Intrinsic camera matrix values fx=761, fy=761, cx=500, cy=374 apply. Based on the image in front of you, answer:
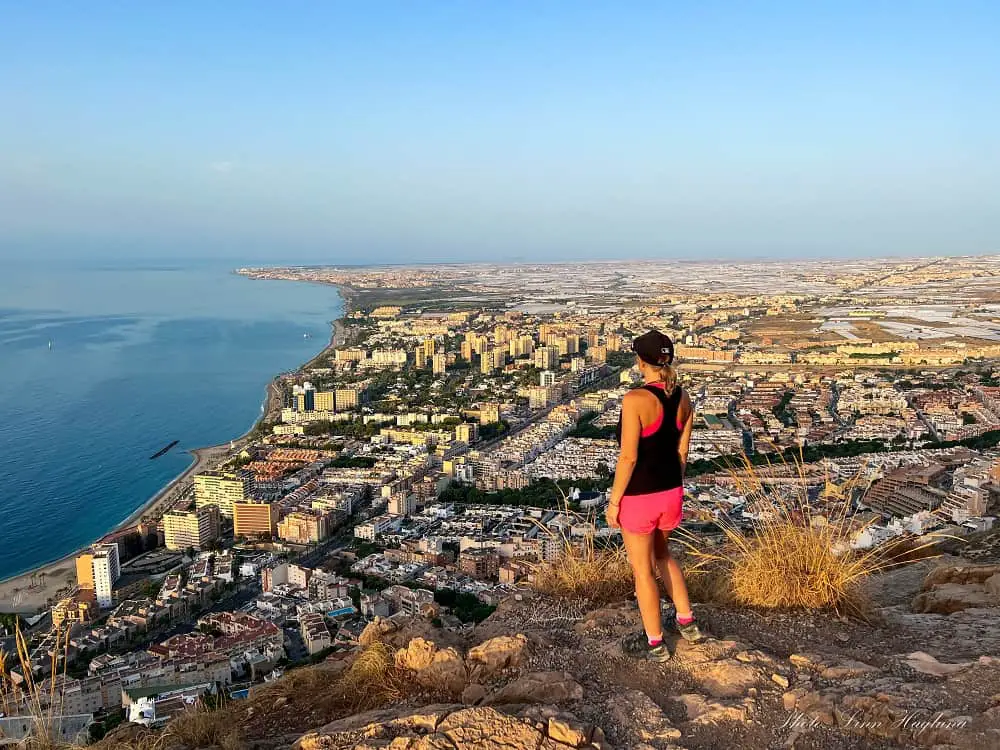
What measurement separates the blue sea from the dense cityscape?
4.68 ft

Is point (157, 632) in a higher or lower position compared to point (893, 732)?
lower

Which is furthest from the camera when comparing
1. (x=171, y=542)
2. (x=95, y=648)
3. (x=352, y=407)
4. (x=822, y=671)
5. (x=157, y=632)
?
(x=352, y=407)

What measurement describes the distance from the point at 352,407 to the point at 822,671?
23936 mm

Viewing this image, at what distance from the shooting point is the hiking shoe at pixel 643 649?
5.95 feet

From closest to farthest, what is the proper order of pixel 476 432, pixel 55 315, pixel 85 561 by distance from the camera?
pixel 85 561 < pixel 476 432 < pixel 55 315

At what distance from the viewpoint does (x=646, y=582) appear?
1.87m

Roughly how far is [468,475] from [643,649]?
1535cm

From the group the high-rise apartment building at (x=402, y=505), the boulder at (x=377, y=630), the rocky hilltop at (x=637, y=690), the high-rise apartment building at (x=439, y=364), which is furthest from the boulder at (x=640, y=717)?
the high-rise apartment building at (x=439, y=364)

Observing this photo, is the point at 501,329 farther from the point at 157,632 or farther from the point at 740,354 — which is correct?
the point at 157,632

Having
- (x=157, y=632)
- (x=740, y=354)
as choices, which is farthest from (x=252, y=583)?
(x=740, y=354)

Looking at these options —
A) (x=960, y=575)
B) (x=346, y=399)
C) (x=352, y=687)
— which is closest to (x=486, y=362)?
(x=346, y=399)

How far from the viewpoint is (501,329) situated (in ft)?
123

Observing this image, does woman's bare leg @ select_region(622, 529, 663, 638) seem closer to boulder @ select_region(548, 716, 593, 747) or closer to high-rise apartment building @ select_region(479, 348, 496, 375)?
boulder @ select_region(548, 716, 593, 747)

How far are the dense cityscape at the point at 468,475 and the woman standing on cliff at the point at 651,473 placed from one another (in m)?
0.52
